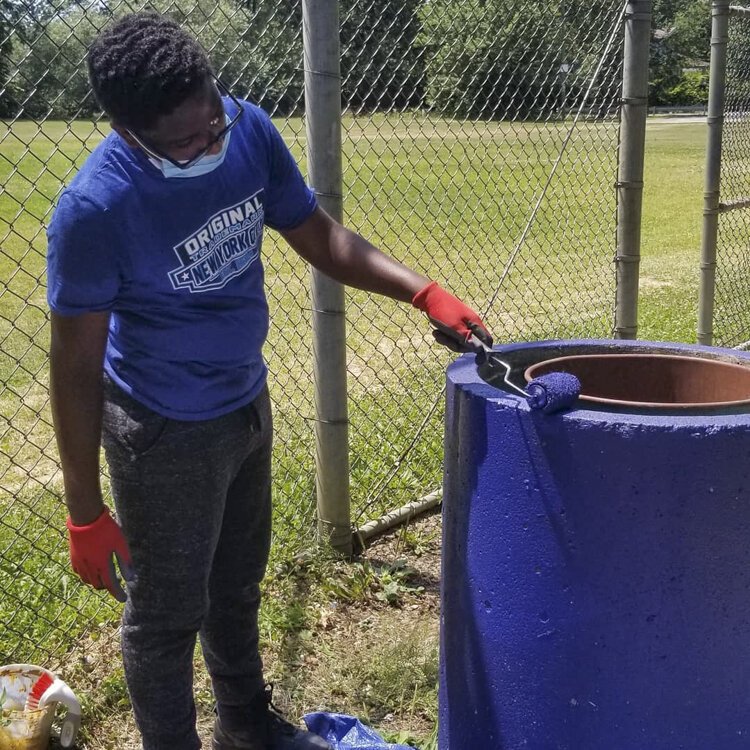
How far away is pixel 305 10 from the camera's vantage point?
3051 mm

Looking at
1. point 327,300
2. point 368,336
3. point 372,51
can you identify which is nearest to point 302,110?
point 372,51

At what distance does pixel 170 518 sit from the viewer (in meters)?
2.15

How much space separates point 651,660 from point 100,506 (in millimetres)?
1183

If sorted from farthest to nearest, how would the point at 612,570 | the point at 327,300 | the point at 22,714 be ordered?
the point at 327,300
the point at 22,714
the point at 612,570

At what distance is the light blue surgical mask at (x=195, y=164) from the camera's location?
195cm

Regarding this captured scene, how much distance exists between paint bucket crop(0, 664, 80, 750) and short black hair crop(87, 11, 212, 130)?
1635 millimetres

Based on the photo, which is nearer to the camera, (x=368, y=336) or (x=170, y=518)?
(x=170, y=518)

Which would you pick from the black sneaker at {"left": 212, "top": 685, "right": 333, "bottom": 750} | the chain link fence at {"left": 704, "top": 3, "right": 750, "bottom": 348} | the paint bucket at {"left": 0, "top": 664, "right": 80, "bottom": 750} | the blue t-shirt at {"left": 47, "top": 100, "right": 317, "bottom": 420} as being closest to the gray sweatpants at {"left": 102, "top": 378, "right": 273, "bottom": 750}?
the blue t-shirt at {"left": 47, "top": 100, "right": 317, "bottom": 420}

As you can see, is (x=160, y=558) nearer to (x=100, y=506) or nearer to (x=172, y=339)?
(x=100, y=506)

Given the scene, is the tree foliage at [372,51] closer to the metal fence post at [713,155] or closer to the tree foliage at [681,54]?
the metal fence post at [713,155]

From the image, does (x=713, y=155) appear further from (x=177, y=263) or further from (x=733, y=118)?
(x=177, y=263)

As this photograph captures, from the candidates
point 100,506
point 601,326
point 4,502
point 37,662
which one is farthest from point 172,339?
point 601,326

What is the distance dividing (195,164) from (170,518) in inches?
31.3

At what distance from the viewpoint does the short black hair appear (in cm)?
185
